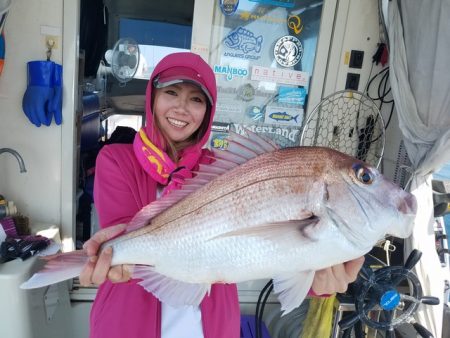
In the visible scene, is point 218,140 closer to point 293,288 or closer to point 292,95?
point 292,95

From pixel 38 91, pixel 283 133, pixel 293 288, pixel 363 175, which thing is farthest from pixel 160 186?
pixel 283 133

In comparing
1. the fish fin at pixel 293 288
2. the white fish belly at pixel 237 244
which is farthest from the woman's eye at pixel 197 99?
the fish fin at pixel 293 288

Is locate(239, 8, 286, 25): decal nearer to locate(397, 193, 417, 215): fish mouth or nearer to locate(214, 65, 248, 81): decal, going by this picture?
locate(214, 65, 248, 81): decal

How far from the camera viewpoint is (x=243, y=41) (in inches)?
105

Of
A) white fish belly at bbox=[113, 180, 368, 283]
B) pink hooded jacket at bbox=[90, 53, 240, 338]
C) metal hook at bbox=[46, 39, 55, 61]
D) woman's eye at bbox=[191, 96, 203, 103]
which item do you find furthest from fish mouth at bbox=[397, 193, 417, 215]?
metal hook at bbox=[46, 39, 55, 61]

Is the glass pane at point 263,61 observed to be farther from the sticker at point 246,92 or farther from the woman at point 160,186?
the woman at point 160,186

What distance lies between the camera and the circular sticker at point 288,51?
2.73m

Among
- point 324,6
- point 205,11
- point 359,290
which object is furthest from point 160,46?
point 359,290

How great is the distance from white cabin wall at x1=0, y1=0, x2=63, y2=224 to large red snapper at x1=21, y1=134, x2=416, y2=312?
1.66 meters

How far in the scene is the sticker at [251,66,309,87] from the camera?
273 centimetres

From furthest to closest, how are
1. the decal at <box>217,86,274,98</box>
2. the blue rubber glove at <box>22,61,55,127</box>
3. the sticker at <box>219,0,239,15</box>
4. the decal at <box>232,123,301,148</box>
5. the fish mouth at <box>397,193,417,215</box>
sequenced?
the decal at <box>232,123,301,148</box>
the decal at <box>217,86,274,98</box>
the sticker at <box>219,0,239,15</box>
the blue rubber glove at <box>22,61,55,127</box>
the fish mouth at <box>397,193,417,215</box>

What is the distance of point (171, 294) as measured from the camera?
1.07 meters

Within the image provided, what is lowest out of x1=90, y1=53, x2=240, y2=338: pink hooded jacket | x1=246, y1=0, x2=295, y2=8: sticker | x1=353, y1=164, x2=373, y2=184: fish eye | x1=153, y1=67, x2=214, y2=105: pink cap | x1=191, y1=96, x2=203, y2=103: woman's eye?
x1=90, y1=53, x2=240, y2=338: pink hooded jacket

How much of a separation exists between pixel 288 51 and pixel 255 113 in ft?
1.84
